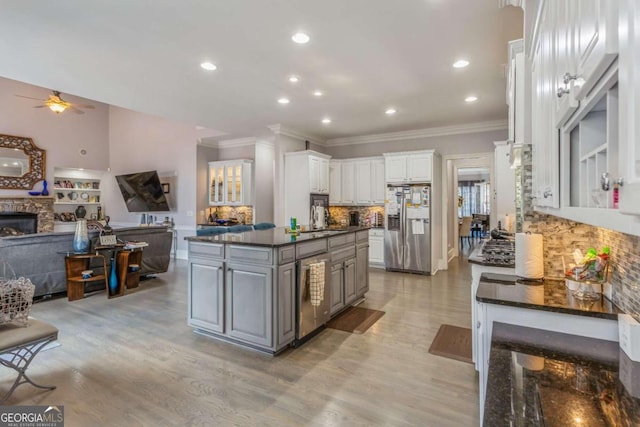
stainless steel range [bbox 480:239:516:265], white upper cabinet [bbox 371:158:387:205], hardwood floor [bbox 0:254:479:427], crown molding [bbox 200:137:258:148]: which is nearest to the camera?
hardwood floor [bbox 0:254:479:427]

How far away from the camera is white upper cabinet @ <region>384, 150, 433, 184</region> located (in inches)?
245

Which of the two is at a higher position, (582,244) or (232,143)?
(232,143)

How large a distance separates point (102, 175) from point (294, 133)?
7082 mm

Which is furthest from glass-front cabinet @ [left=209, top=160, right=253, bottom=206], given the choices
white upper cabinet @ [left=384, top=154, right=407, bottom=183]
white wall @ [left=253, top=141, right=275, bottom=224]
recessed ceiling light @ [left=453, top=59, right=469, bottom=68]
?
recessed ceiling light @ [left=453, top=59, right=469, bottom=68]

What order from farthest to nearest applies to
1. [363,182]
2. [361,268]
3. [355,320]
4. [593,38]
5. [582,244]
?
1. [363,182]
2. [361,268]
3. [355,320]
4. [582,244]
5. [593,38]

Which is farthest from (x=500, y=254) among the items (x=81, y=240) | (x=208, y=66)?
(x=81, y=240)

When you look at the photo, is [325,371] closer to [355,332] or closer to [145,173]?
[355,332]

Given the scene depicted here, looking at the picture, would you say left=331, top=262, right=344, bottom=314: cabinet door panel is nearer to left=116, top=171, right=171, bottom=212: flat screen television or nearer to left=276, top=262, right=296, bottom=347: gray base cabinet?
left=276, top=262, right=296, bottom=347: gray base cabinet

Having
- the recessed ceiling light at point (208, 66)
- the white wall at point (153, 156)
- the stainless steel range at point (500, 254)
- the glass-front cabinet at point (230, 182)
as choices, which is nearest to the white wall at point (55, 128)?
the white wall at point (153, 156)

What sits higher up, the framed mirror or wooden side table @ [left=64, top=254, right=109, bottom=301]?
the framed mirror

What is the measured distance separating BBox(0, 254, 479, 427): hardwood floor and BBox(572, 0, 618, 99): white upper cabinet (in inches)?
82.7

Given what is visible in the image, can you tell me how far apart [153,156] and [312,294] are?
Result: 768cm

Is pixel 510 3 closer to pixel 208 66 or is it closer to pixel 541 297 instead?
pixel 541 297

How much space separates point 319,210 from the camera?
6770 millimetres
